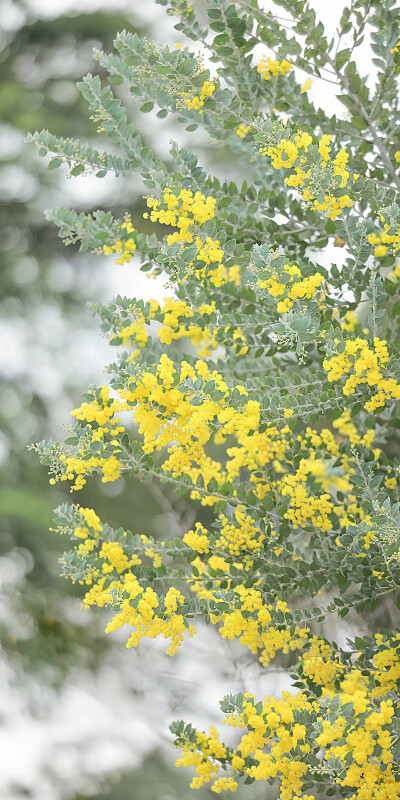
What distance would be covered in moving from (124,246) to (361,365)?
54cm

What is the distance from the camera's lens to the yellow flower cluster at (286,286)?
3.26 ft

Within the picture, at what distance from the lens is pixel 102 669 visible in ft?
9.19

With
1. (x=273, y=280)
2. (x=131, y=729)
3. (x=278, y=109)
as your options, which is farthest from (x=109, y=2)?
(x=131, y=729)

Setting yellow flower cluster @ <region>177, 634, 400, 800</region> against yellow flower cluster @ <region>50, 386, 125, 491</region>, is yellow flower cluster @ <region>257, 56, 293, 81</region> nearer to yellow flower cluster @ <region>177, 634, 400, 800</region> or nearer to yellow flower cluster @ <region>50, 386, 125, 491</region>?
Result: yellow flower cluster @ <region>50, 386, 125, 491</region>

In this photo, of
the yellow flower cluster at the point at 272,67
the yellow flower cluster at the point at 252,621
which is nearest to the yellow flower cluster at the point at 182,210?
the yellow flower cluster at the point at 272,67

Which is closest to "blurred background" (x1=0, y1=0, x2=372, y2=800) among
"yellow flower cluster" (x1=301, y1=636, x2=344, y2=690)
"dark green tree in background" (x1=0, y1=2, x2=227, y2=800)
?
"dark green tree in background" (x1=0, y1=2, x2=227, y2=800)

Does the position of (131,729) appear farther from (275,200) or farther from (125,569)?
(275,200)

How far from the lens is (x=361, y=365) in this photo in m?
0.94

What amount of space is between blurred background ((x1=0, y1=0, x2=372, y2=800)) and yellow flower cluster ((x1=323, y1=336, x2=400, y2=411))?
4.77 feet

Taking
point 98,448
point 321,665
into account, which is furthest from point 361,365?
point 321,665

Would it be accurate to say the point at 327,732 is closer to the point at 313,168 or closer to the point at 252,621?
the point at 252,621

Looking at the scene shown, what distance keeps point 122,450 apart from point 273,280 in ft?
1.20

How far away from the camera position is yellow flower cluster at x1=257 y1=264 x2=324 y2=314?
39.1 inches

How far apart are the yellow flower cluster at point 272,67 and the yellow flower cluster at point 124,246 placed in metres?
0.44
